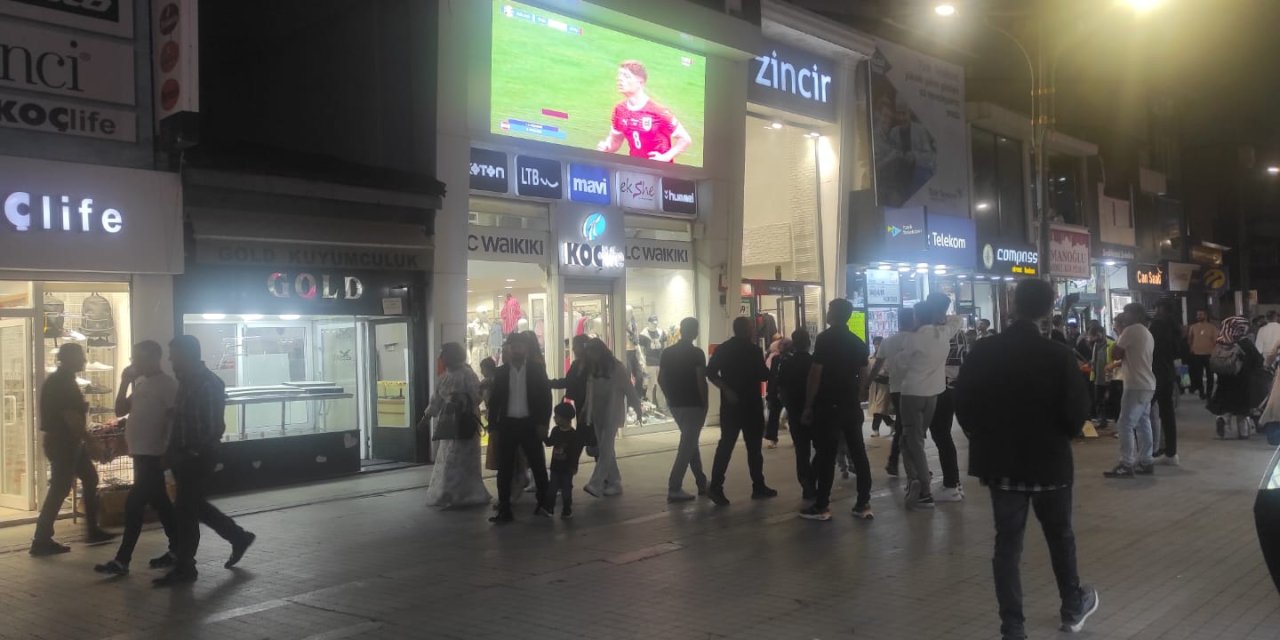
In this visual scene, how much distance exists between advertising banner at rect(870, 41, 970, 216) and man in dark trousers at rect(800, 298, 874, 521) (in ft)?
45.8

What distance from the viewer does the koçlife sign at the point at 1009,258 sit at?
90.0 feet

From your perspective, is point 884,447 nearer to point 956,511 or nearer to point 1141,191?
point 956,511

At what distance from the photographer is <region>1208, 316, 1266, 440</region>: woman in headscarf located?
46.3 ft

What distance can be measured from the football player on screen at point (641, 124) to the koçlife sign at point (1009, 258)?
42.5ft

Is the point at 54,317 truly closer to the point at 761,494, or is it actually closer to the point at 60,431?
the point at 60,431

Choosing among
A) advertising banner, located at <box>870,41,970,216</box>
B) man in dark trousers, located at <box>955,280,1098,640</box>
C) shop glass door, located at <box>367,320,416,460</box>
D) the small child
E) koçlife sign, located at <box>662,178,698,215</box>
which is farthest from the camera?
advertising banner, located at <box>870,41,970,216</box>

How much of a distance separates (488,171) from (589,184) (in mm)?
1996

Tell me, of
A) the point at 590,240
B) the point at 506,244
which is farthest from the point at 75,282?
the point at 590,240

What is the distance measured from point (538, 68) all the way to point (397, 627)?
10.7 meters

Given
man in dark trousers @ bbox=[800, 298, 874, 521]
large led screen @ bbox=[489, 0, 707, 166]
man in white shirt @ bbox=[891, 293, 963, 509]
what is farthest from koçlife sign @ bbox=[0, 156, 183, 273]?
man in white shirt @ bbox=[891, 293, 963, 509]

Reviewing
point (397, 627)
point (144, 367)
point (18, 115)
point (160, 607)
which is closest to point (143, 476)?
point (144, 367)

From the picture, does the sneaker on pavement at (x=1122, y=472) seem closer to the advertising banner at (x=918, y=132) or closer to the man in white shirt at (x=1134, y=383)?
the man in white shirt at (x=1134, y=383)

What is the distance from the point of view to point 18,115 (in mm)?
9906

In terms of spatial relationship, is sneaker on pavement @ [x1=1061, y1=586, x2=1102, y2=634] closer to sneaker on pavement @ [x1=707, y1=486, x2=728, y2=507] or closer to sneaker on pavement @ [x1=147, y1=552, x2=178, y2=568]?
sneaker on pavement @ [x1=707, y1=486, x2=728, y2=507]
